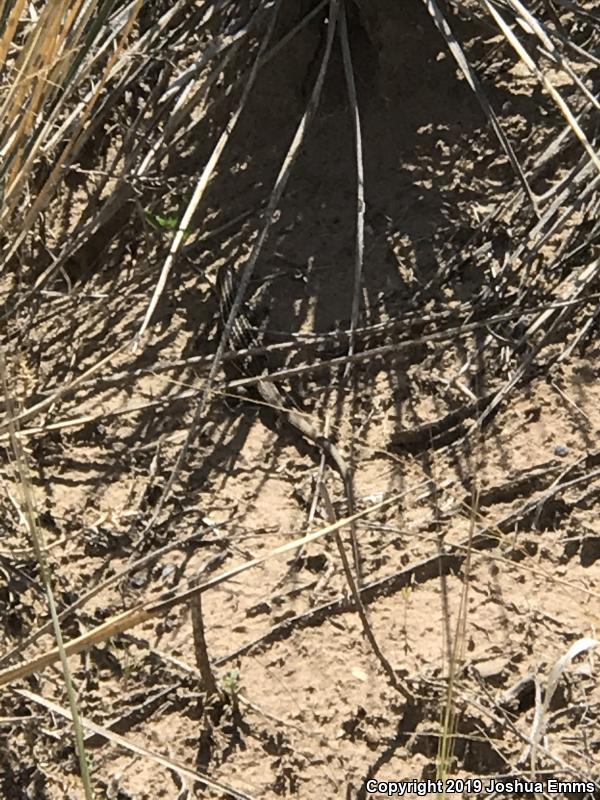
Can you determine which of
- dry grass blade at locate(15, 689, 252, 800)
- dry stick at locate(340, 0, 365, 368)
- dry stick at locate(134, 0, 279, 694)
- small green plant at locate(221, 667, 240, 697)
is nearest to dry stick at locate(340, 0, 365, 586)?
dry stick at locate(340, 0, 365, 368)

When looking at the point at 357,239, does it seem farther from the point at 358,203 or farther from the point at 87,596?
the point at 87,596

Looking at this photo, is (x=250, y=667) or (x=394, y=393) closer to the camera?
(x=250, y=667)

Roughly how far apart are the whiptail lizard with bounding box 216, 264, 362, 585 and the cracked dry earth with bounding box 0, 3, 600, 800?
2 cm

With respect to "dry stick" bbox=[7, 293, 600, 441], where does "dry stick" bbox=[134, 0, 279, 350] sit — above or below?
above

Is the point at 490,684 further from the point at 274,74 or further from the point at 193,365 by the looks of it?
the point at 274,74

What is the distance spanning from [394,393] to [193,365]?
386 mm

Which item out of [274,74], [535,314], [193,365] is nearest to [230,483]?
[193,365]

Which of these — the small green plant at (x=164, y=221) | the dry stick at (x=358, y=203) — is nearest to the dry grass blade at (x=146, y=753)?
the dry stick at (x=358, y=203)

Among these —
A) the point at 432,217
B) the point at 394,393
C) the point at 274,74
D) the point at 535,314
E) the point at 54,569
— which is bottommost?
the point at 54,569

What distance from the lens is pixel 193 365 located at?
77.9 inches

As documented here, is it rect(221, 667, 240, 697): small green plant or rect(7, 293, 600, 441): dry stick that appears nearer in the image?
rect(221, 667, 240, 697): small green plant

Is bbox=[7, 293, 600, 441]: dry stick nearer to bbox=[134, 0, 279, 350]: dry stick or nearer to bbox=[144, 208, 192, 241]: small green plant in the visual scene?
bbox=[134, 0, 279, 350]: dry stick

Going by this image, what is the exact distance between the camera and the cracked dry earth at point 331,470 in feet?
5.21

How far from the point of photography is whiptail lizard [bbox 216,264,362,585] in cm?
185
